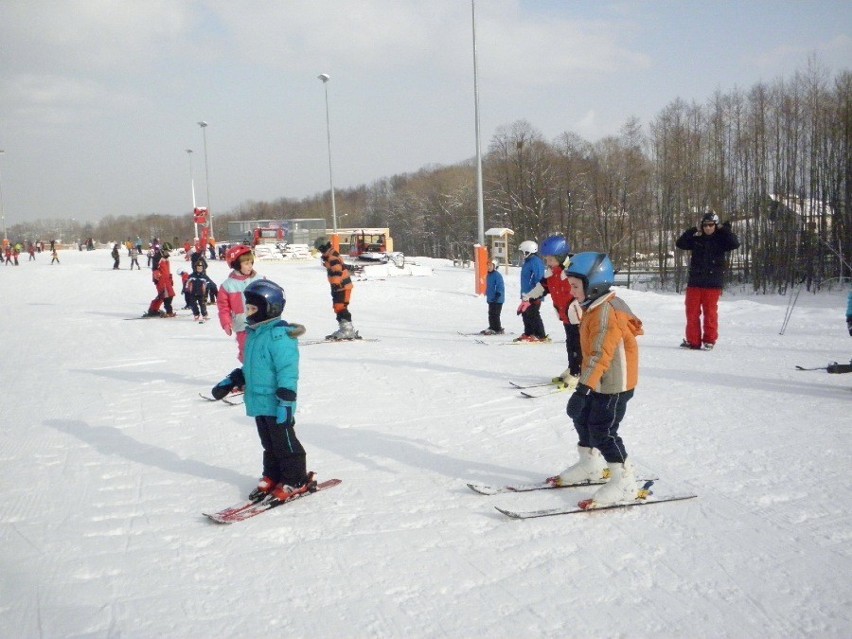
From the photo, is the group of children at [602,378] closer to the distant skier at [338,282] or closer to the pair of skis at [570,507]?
the pair of skis at [570,507]

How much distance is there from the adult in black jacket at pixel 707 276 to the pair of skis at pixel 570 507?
5.48 m

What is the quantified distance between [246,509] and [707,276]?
741cm

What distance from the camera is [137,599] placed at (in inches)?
130

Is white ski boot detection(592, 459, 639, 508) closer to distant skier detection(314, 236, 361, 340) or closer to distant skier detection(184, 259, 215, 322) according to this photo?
distant skier detection(314, 236, 361, 340)

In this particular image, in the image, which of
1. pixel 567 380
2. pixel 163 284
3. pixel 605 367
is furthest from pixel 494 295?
pixel 163 284

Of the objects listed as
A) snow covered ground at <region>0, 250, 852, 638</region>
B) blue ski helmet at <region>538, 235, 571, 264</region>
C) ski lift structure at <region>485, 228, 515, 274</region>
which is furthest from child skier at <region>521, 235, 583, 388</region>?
ski lift structure at <region>485, 228, 515, 274</region>

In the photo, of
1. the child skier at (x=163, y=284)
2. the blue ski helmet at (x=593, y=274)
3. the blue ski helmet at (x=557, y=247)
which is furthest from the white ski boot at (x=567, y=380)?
the child skier at (x=163, y=284)

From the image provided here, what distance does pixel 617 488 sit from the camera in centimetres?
415

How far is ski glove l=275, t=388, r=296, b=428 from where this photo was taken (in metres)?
4.23

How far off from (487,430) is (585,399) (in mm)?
1867

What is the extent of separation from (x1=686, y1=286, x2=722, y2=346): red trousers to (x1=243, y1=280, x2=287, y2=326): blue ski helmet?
6.90m

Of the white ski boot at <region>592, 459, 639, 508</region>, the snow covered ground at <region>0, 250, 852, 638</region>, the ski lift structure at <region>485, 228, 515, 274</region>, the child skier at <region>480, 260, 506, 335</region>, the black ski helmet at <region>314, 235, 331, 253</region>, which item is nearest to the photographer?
the snow covered ground at <region>0, 250, 852, 638</region>

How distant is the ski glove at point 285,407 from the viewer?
4230mm

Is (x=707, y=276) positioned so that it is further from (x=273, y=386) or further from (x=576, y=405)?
(x=273, y=386)
